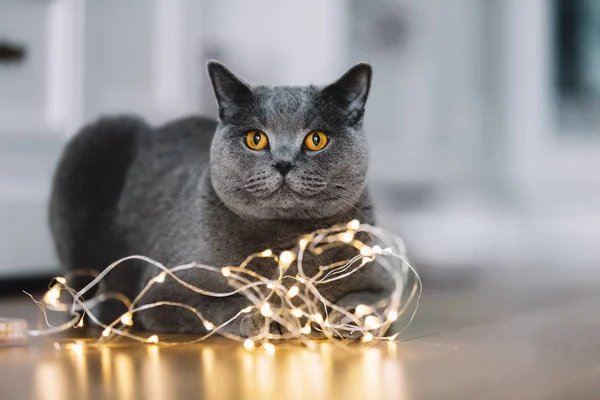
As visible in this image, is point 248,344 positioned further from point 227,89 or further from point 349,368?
point 227,89

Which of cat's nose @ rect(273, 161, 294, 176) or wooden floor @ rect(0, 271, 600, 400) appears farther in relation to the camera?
cat's nose @ rect(273, 161, 294, 176)

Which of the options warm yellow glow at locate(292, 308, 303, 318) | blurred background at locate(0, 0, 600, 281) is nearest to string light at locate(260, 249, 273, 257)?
warm yellow glow at locate(292, 308, 303, 318)

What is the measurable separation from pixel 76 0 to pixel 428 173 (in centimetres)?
231

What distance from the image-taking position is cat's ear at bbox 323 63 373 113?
124cm

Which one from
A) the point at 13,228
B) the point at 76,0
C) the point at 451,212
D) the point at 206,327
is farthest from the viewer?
the point at 451,212

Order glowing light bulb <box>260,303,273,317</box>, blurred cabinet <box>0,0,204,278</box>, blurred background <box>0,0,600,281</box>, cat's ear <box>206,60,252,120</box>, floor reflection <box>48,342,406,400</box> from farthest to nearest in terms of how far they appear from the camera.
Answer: blurred background <box>0,0,600,281</box> < blurred cabinet <box>0,0,204,278</box> < cat's ear <box>206,60,252,120</box> < glowing light bulb <box>260,303,273,317</box> < floor reflection <box>48,342,406,400</box>

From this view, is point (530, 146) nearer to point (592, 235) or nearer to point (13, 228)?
point (592, 235)

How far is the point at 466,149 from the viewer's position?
4.29 m

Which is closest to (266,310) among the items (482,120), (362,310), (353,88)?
(362,310)

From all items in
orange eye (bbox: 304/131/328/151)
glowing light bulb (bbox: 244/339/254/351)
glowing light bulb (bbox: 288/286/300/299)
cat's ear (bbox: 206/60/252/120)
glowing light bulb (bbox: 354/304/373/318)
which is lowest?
glowing light bulb (bbox: 244/339/254/351)

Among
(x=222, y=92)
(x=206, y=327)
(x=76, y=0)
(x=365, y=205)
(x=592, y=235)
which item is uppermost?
(x=76, y=0)

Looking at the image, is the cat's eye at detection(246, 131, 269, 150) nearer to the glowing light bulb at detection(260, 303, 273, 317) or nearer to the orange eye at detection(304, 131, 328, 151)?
the orange eye at detection(304, 131, 328, 151)

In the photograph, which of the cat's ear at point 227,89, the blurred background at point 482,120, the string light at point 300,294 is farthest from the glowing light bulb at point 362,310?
the blurred background at point 482,120

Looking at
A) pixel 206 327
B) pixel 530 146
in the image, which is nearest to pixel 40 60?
pixel 206 327
